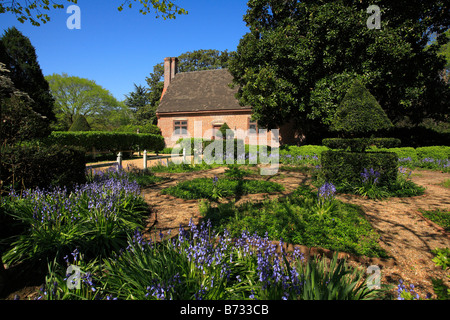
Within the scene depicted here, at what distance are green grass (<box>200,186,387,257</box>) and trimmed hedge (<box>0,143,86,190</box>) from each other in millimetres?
3710

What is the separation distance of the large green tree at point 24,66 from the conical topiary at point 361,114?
19573 millimetres

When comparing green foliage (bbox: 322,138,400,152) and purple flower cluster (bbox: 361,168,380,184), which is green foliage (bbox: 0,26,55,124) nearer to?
green foliage (bbox: 322,138,400,152)

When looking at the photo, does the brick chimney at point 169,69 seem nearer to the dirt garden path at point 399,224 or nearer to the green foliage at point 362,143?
the dirt garden path at point 399,224

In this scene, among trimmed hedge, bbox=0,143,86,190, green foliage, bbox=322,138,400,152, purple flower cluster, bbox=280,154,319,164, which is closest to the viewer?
trimmed hedge, bbox=0,143,86,190

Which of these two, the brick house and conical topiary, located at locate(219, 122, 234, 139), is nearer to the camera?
conical topiary, located at locate(219, 122, 234, 139)

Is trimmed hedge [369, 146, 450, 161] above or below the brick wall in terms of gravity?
below

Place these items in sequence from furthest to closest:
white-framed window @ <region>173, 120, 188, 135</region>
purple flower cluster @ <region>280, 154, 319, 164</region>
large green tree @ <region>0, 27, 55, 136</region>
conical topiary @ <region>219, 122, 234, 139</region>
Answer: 1. white-framed window @ <region>173, 120, 188, 135</region>
2. conical topiary @ <region>219, 122, 234, 139</region>
3. large green tree @ <region>0, 27, 55, 136</region>
4. purple flower cluster @ <region>280, 154, 319, 164</region>

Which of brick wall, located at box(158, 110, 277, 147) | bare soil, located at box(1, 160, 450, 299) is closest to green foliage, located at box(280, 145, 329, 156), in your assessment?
bare soil, located at box(1, 160, 450, 299)

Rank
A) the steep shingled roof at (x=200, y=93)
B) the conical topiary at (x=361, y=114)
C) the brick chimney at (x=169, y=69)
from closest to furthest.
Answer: the conical topiary at (x=361, y=114) → the steep shingled roof at (x=200, y=93) → the brick chimney at (x=169, y=69)

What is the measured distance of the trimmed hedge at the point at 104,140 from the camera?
1468 centimetres

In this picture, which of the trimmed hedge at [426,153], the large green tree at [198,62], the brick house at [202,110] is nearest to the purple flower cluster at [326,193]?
the trimmed hedge at [426,153]

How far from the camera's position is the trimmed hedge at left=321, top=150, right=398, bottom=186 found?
6.81 m

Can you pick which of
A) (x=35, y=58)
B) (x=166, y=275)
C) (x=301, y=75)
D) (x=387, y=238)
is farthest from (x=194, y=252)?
(x=35, y=58)
